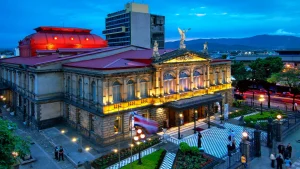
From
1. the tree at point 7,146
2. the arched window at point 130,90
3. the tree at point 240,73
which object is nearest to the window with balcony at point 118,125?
the arched window at point 130,90

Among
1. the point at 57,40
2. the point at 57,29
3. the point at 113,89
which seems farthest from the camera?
the point at 57,29

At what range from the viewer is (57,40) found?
5491 centimetres

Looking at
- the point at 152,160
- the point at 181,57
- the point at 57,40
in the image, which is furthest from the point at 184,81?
the point at 57,40

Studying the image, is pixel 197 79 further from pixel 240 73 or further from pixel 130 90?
pixel 240 73

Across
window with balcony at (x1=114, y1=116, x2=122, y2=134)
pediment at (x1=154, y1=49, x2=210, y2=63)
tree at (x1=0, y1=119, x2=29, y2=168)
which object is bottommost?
window with balcony at (x1=114, y1=116, x2=122, y2=134)

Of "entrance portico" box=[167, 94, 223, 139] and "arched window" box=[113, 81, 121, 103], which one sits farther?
"entrance portico" box=[167, 94, 223, 139]

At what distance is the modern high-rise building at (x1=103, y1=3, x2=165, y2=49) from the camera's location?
11338cm

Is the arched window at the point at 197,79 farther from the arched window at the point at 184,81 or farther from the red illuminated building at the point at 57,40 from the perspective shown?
the red illuminated building at the point at 57,40

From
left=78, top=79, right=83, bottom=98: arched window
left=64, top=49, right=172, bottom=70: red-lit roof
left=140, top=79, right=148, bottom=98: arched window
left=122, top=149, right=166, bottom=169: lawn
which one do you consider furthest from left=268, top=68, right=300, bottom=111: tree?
left=78, top=79, right=83, bottom=98: arched window

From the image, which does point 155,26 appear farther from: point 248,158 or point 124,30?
point 248,158

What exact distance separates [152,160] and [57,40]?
37.6 meters

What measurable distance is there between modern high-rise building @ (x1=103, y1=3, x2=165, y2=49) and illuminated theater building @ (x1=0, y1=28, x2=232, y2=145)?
221 feet

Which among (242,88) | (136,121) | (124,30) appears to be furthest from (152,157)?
(124,30)

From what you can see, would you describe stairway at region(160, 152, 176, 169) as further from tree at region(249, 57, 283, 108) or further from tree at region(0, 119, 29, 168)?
tree at region(249, 57, 283, 108)
